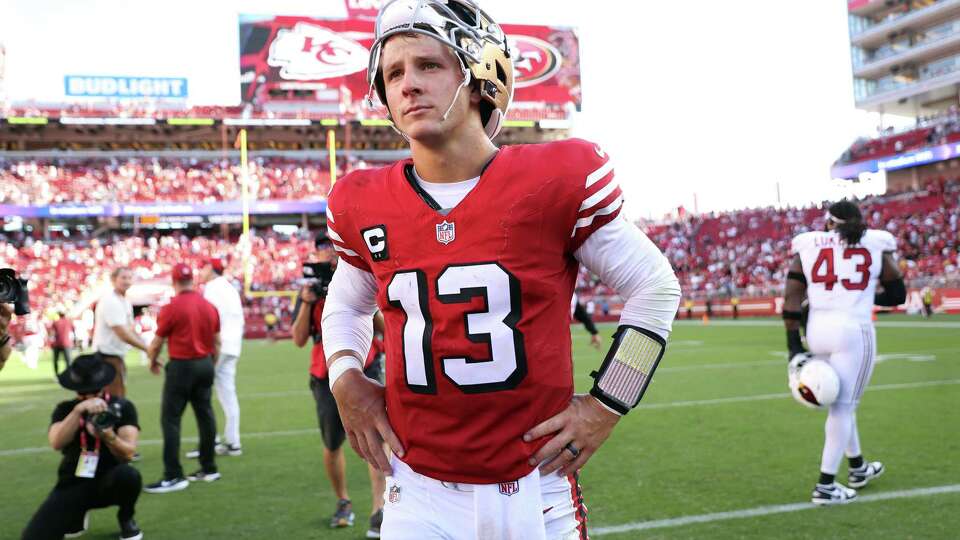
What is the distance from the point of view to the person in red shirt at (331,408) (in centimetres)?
496

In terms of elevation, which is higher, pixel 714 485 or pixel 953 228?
pixel 953 228

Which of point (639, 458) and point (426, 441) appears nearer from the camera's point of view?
point (426, 441)

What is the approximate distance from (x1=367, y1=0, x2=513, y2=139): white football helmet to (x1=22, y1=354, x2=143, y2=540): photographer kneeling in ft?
11.6

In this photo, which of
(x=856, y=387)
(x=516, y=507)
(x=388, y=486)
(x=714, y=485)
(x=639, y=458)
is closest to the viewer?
(x=516, y=507)

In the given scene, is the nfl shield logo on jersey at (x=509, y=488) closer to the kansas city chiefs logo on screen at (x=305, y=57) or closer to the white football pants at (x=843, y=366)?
the white football pants at (x=843, y=366)

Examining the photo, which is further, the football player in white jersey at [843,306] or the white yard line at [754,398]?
the white yard line at [754,398]

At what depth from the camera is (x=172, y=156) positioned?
48094mm

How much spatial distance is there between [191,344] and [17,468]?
2.13m

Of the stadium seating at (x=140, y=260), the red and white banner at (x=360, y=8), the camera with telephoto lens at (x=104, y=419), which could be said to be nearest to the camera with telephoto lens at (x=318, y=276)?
the camera with telephoto lens at (x=104, y=419)

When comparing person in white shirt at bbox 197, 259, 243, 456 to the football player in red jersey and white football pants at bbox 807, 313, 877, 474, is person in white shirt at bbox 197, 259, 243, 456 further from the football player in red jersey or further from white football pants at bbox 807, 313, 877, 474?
the football player in red jersey

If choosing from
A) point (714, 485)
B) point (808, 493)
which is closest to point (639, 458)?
point (714, 485)

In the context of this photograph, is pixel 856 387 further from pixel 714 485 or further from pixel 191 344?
pixel 191 344

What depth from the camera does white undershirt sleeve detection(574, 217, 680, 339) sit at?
191 centimetres

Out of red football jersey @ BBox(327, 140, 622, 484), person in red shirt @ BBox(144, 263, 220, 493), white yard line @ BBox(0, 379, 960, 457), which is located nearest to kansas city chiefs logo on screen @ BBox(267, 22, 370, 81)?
white yard line @ BBox(0, 379, 960, 457)
